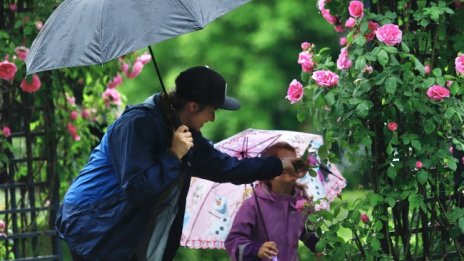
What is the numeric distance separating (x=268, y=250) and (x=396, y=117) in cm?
88

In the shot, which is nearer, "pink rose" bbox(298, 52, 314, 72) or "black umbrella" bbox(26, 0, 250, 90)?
"black umbrella" bbox(26, 0, 250, 90)

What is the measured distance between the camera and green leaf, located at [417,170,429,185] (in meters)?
4.14

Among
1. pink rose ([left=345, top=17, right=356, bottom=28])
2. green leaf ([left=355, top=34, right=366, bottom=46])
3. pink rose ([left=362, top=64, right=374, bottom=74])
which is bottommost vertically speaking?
pink rose ([left=362, top=64, right=374, bottom=74])

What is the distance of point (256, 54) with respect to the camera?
16906 mm

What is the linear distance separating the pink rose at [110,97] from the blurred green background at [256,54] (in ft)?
30.7

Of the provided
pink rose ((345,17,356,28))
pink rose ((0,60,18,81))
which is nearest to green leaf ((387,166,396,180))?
pink rose ((345,17,356,28))

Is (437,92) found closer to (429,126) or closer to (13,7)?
(429,126)

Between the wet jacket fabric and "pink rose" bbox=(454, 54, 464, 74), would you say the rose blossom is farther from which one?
"pink rose" bbox=(454, 54, 464, 74)

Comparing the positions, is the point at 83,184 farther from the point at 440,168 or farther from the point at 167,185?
the point at 440,168

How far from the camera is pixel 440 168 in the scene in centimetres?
422

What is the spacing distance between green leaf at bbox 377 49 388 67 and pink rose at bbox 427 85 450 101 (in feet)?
0.69

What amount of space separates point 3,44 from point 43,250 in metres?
1.26

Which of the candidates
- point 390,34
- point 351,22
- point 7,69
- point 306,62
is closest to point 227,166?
point 306,62

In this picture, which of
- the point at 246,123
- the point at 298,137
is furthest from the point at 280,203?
the point at 246,123
